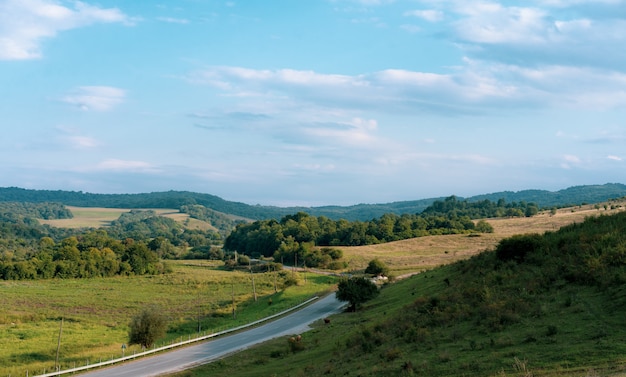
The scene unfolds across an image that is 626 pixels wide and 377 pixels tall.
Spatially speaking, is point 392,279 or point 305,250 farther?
point 305,250

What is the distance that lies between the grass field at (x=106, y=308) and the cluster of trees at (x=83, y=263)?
542 centimetres

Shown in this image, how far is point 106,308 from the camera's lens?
77.6m

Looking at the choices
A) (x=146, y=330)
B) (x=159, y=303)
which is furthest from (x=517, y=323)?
(x=159, y=303)

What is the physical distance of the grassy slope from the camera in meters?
17.2

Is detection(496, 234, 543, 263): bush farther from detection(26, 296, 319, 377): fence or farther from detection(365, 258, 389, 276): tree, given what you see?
detection(365, 258, 389, 276): tree

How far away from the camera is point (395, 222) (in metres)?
173

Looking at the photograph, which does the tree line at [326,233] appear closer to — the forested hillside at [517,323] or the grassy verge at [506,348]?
the forested hillside at [517,323]

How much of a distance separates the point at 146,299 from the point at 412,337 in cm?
7199

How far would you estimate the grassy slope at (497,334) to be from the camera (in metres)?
17.2

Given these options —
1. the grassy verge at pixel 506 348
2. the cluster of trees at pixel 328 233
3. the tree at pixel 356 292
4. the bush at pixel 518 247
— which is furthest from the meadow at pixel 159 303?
the cluster of trees at pixel 328 233

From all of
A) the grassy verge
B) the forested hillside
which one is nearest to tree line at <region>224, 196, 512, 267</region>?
the forested hillside

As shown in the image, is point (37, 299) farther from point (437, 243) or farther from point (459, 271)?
point (437, 243)

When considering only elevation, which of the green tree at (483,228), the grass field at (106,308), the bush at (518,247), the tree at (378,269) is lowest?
the grass field at (106,308)

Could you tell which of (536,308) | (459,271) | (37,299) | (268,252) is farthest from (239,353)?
(268,252)
